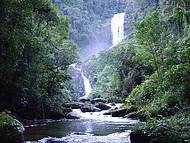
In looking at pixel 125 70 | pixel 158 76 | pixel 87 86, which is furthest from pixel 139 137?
pixel 87 86

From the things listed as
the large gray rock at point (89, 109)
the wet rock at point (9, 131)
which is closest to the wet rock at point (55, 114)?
the large gray rock at point (89, 109)

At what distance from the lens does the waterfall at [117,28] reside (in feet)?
236

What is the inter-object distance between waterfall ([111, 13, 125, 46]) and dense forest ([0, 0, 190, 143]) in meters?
30.3

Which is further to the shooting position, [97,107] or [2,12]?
[97,107]

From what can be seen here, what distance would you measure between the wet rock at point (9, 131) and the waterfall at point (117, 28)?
2316 inches

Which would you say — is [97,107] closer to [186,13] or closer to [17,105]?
[17,105]

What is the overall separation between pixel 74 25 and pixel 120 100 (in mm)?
47943

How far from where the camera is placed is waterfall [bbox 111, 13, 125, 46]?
72.0m

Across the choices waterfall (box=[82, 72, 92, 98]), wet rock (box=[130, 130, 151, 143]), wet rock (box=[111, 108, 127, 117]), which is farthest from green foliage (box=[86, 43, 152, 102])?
wet rock (box=[130, 130, 151, 143])

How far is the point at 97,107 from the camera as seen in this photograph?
113ft

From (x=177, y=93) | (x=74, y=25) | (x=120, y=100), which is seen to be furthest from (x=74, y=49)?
(x=74, y=25)

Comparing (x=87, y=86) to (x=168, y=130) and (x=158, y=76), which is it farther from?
(x=168, y=130)

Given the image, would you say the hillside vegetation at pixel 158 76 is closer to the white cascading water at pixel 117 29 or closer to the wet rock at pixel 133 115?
the wet rock at pixel 133 115

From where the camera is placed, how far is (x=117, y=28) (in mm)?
74938
